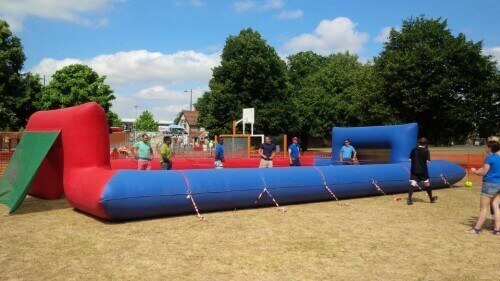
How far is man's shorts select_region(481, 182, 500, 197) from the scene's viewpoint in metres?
6.43

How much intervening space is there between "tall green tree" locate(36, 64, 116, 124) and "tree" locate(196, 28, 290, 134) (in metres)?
Answer: 15.9

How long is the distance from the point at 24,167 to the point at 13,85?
2387 cm

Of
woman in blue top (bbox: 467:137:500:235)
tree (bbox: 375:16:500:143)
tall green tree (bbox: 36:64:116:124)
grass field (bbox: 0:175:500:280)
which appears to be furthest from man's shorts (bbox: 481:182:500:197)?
tall green tree (bbox: 36:64:116:124)

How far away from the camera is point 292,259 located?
17.1 ft

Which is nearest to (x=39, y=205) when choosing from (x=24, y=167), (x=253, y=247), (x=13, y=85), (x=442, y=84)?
(x=24, y=167)

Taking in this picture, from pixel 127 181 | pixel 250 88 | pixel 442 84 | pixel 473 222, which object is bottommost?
pixel 473 222

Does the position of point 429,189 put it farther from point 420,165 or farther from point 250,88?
point 250,88

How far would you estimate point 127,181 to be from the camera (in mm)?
7352

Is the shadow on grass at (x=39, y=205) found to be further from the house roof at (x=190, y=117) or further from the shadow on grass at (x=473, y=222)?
the house roof at (x=190, y=117)

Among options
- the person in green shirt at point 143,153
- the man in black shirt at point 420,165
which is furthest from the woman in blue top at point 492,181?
the person in green shirt at point 143,153

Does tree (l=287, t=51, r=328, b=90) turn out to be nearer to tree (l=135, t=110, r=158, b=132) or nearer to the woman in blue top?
the woman in blue top

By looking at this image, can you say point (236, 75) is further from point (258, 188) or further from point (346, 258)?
point (346, 258)

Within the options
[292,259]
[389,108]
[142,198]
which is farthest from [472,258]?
[389,108]

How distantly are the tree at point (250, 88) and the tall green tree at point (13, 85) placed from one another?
13370 mm
